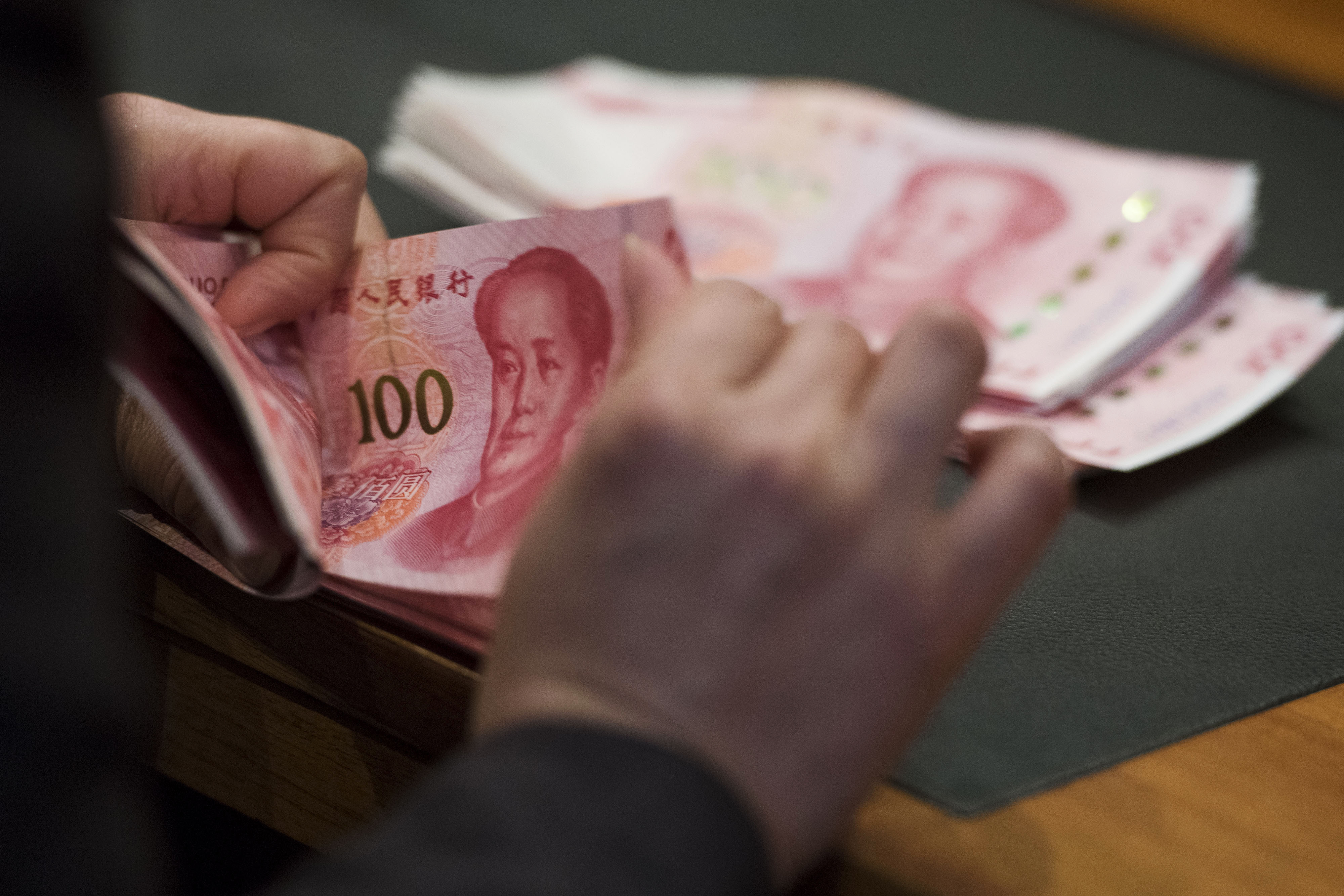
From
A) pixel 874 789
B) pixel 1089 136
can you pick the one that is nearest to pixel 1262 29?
pixel 1089 136

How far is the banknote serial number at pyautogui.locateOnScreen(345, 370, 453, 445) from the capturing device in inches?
17.6

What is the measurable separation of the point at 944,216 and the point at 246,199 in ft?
1.61

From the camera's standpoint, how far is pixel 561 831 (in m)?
0.26

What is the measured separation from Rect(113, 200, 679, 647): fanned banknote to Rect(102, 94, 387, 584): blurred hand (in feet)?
0.04

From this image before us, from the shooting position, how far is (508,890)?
244mm

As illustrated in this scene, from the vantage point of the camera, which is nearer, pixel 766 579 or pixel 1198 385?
pixel 766 579

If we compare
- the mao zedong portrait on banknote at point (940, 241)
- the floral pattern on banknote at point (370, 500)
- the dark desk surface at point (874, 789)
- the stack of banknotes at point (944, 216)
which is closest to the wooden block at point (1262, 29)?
the stack of banknotes at point (944, 216)

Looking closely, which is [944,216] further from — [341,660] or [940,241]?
[341,660]

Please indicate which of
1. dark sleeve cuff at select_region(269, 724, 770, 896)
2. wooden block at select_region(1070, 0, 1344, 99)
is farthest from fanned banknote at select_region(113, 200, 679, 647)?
wooden block at select_region(1070, 0, 1344, 99)

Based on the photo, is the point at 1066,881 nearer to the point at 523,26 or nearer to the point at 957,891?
the point at 957,891

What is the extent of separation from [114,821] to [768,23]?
1.04 meters

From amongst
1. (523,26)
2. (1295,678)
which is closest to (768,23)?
(523,26)

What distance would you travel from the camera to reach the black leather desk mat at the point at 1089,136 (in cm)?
39

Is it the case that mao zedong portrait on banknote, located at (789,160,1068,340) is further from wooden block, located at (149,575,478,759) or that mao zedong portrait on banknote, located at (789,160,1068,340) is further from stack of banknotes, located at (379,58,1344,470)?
wooden block, located at (149,575,478,759)
